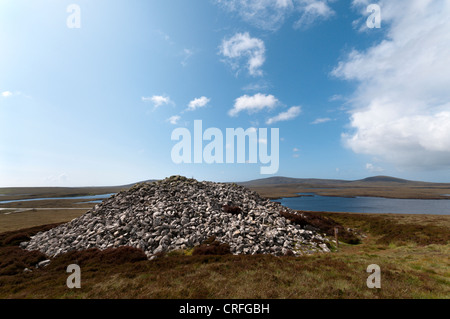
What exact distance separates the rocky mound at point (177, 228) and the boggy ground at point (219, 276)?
153 cm

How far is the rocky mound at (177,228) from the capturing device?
1636 cm

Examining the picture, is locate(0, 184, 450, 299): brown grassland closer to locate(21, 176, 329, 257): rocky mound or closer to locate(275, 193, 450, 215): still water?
locate(21, 176, 329, 257): rocky mound

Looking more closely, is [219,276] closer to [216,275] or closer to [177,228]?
[216,275]

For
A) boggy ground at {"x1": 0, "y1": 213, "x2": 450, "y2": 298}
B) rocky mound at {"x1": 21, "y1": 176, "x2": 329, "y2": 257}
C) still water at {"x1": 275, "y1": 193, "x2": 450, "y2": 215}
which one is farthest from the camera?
still water at {"x1": 275, "y1": 193, "x2": 450, "y2": 215}

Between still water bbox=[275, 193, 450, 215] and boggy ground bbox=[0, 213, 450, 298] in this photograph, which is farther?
still water bbox=[275, 193, 450, 215]

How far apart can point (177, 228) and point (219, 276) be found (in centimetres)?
838

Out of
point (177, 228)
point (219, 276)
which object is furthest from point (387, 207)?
point (219, 276)

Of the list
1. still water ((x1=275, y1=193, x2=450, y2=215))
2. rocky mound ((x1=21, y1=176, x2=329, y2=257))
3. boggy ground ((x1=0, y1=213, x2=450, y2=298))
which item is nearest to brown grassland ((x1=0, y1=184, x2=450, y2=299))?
boggy ground ((x1=0, y1=213, x2=450, y2=298))

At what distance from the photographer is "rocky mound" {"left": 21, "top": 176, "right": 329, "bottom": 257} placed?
644 inches

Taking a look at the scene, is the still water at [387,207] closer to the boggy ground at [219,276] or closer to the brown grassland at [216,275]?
the brown grassland at [216,275]

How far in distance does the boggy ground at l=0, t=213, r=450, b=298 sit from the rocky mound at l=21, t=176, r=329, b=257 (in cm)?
153
